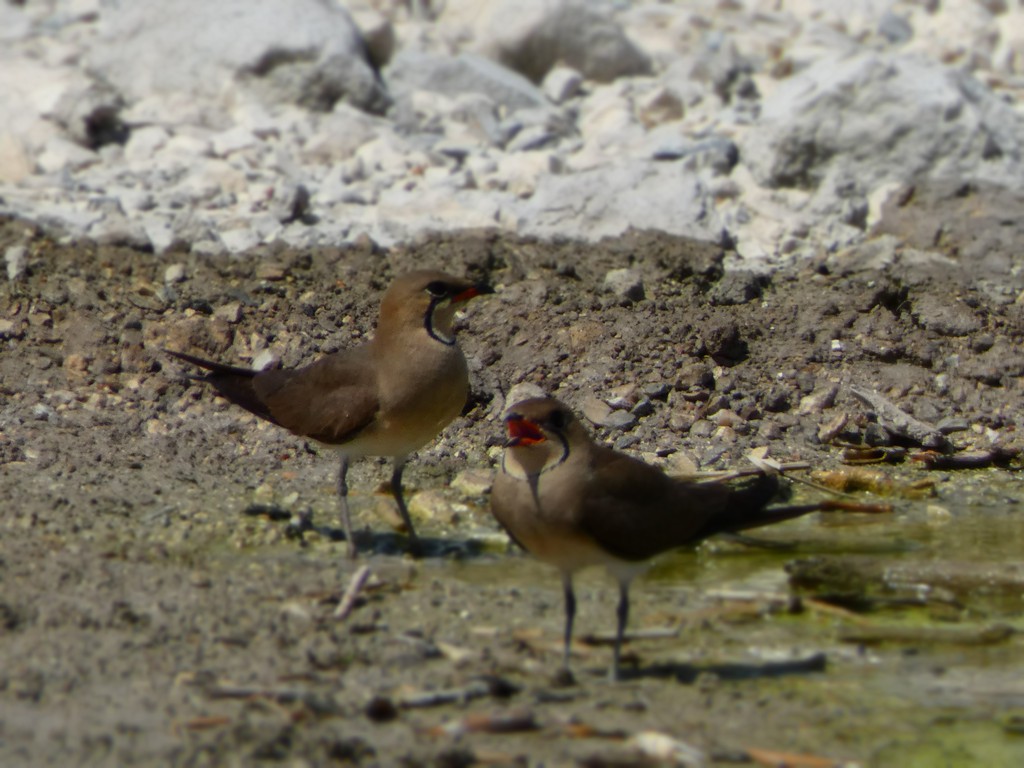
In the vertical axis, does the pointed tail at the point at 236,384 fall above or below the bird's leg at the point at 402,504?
above

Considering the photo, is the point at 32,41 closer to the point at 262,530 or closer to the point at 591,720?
the point at 262,530

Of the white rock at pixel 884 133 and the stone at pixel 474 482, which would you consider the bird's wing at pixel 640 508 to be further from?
the white rock at pixel 884 133

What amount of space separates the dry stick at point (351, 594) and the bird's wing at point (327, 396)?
3.50 feet

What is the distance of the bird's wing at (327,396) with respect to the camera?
7.38 metres

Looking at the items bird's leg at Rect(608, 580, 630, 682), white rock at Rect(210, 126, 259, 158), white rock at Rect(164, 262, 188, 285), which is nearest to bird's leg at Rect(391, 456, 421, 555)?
bird's leg at Rect(608, 580, 630, 682)

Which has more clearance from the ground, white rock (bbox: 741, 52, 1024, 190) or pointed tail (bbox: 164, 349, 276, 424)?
white rock (bbox: 741, 52, 1024, 190)

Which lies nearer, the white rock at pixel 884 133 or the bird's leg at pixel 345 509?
the bird's leg at pixel 345 509

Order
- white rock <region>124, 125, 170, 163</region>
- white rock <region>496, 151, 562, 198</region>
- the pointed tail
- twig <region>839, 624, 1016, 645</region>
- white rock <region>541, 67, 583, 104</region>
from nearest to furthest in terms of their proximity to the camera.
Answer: twig <region>839, 624, 1016, 645</region> < the pointed tail < white rock <region>496, 151, 562, 198</region> < white rock <region>124, 125, 170, 163</region> < white rock <region>541, 67, 583, 104</region>

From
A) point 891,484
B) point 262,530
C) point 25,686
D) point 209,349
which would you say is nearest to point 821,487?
point 891,484

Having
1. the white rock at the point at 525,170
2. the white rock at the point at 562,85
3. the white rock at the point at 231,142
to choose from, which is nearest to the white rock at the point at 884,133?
the white rock at the point at 525,170

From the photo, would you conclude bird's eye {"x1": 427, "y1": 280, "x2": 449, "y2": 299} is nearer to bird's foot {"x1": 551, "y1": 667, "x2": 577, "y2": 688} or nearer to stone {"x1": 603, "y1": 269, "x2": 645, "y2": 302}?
stone {"x1": 603, "y1": 269, "x2": 645, "y2": 302}

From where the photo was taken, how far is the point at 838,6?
14398 millimetres

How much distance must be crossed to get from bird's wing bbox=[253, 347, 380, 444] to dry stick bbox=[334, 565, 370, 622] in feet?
3.50

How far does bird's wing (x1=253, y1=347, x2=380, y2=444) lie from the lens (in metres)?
7.38
